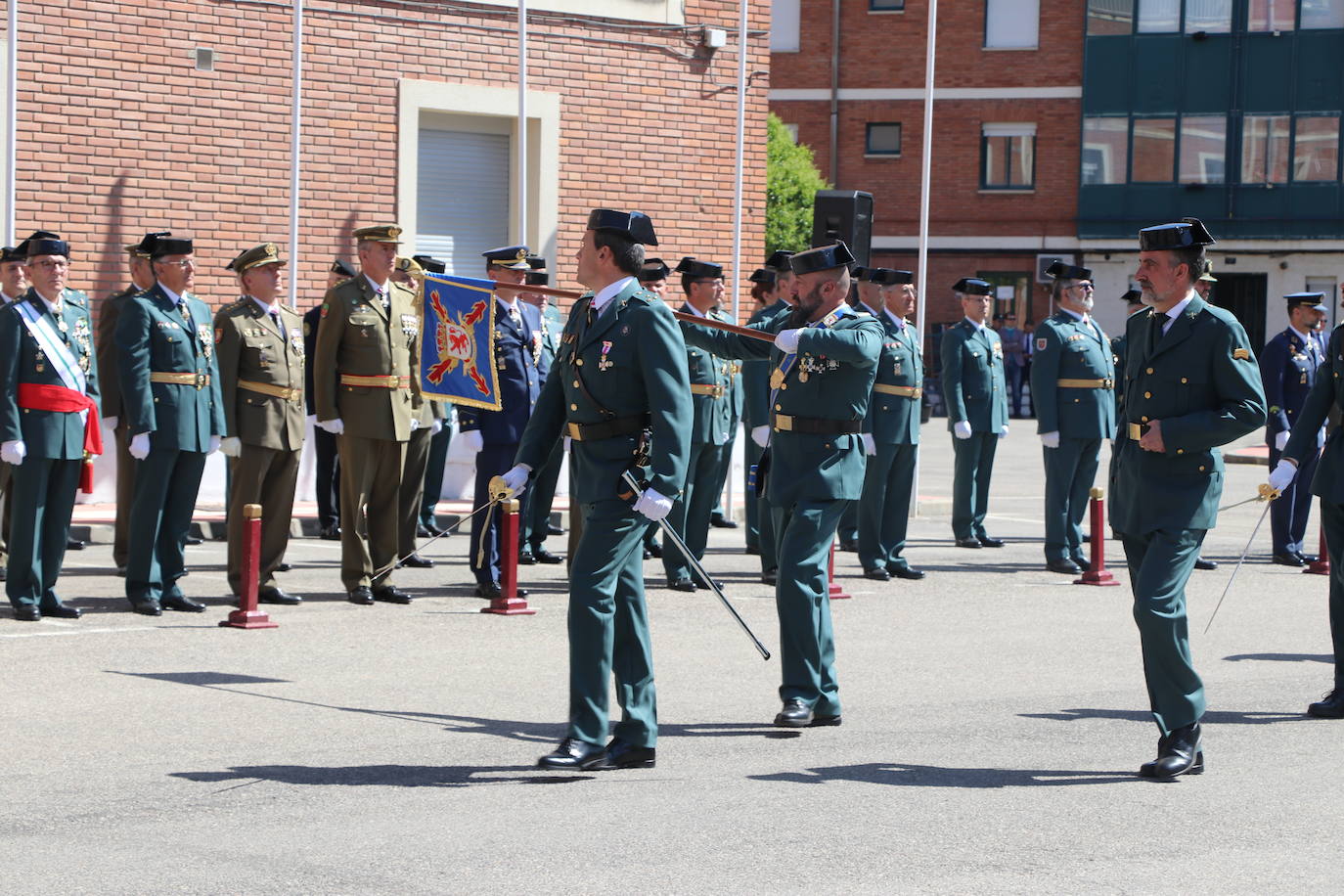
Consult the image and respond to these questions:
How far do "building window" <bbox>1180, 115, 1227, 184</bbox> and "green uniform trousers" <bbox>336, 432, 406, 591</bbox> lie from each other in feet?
113

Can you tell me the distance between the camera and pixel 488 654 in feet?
33.0

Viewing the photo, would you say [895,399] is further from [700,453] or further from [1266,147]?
[1266,147]

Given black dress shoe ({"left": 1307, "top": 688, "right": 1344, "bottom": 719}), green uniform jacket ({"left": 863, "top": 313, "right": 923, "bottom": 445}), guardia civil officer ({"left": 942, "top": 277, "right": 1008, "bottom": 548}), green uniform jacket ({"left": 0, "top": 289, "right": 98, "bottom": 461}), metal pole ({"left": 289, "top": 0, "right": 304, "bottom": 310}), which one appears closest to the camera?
black dress shoe ({"left": 1307, "top": 688, "right": 1344, "bottom": 719})

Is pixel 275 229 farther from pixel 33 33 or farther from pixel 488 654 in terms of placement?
pixel 488 654

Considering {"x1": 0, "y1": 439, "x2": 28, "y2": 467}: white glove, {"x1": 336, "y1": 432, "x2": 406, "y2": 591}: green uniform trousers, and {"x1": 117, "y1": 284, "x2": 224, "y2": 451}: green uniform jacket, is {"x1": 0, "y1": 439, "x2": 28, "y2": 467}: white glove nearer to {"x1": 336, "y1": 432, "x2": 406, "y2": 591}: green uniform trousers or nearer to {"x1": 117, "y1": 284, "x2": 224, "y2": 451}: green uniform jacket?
{"x1": 117, "y1": 284, "x2": 224, "y2": 451}: green uniform jacket

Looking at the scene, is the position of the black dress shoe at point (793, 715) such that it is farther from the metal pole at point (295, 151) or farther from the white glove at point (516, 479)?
the metal pole at point (295, 151)

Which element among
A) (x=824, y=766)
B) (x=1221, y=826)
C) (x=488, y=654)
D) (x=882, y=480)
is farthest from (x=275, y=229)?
(x=1221, y=826)

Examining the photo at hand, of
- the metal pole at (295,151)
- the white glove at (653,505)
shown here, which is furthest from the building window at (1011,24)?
the white glove at (653,505)

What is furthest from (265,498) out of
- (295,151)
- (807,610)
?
(295,151)

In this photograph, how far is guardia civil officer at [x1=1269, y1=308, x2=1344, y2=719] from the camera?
29.0 feet

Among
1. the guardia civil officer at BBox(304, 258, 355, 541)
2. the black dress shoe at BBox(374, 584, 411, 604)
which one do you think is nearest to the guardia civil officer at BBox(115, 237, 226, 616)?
the black dress shoe at BBox(374, 584, 411, 604)

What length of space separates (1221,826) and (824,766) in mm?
1553

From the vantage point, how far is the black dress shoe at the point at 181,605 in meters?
11.3

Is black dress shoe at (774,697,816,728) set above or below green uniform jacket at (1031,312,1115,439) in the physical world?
below
